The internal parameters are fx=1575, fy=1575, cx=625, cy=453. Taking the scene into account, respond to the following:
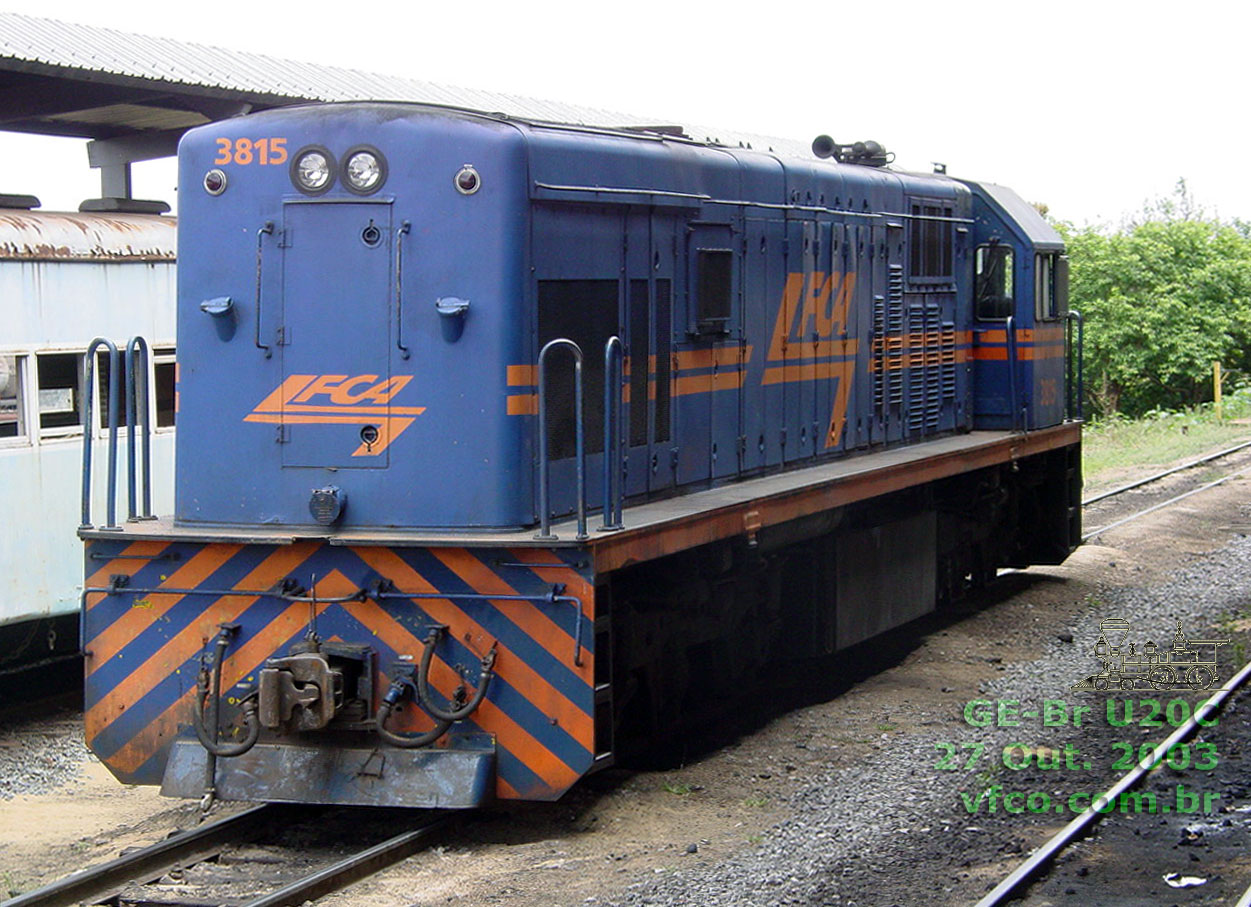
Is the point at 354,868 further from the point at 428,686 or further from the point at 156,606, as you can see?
the point at 156,606

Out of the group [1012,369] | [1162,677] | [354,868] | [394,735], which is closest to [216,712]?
[394,735]

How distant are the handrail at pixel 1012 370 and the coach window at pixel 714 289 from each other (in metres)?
4.51

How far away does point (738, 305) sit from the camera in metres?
8.74

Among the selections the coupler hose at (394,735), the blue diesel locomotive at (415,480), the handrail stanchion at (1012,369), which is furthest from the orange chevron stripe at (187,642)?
the handrail stanchion at (1012,369)

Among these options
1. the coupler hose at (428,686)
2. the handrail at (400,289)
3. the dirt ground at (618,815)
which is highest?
the handrail at (400,289)

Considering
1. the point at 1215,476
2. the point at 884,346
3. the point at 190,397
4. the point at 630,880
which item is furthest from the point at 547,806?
the point at 1215,476

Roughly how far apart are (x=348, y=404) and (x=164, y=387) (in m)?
4.17

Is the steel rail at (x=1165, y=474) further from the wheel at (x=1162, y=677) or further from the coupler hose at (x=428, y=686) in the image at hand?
the coupler hose at (x=428, y=686)

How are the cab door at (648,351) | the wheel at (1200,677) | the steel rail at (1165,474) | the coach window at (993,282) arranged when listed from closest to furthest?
the cab door at (648,351) → the wheel at (1200,677) → the coach window at (993,282) → the steel rail at (1165,474)

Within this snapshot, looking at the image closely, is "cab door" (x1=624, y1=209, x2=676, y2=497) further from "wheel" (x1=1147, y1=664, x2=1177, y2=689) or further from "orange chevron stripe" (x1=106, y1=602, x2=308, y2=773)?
"wheel" (x1=1147, y1=664, x2=1177, y2=689)

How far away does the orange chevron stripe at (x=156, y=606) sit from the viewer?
6770 mm

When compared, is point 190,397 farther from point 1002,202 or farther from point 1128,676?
point 1002,202

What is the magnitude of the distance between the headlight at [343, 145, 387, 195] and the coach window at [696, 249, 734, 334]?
80.9 inches

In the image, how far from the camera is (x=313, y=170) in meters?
6.86
